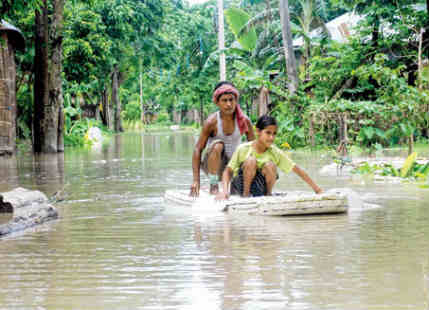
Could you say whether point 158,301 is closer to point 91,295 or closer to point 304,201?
point 91,295

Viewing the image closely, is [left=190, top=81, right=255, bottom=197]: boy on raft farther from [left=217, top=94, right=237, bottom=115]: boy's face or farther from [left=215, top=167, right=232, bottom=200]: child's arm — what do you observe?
[left=215, top=167, right=232, bottom=200]: child's arm

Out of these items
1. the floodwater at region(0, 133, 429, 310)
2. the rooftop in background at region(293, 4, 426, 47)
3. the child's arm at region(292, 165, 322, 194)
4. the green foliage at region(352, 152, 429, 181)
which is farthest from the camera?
the rooftop in background at region(293, 4, 426, 47)

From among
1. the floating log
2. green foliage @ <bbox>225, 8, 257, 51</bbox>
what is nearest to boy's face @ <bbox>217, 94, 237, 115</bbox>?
the floating log

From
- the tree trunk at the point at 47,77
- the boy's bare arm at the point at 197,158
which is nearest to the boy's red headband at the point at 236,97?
the boy's bare arm at the point at 197,158

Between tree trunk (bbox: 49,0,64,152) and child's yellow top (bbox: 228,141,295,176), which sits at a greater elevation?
tree trunk (bbox: 49,0,64,152)

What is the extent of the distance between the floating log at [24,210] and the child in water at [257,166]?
174 centimetres

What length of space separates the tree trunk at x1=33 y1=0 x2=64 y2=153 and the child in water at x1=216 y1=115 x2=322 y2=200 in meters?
13.4

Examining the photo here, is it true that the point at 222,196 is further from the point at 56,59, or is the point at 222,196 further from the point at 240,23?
the point at 240,23

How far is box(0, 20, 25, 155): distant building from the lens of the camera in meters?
18.5

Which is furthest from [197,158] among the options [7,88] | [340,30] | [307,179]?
[340,30]

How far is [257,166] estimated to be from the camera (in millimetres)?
7023

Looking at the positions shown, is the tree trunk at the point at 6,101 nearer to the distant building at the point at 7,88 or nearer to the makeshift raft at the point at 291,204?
the distant building at the point at 7,88

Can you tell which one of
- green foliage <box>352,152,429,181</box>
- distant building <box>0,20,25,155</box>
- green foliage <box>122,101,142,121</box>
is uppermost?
green foliage <box>122,101,142,121</box>

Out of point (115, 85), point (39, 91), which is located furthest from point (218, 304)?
point (115, 85)
